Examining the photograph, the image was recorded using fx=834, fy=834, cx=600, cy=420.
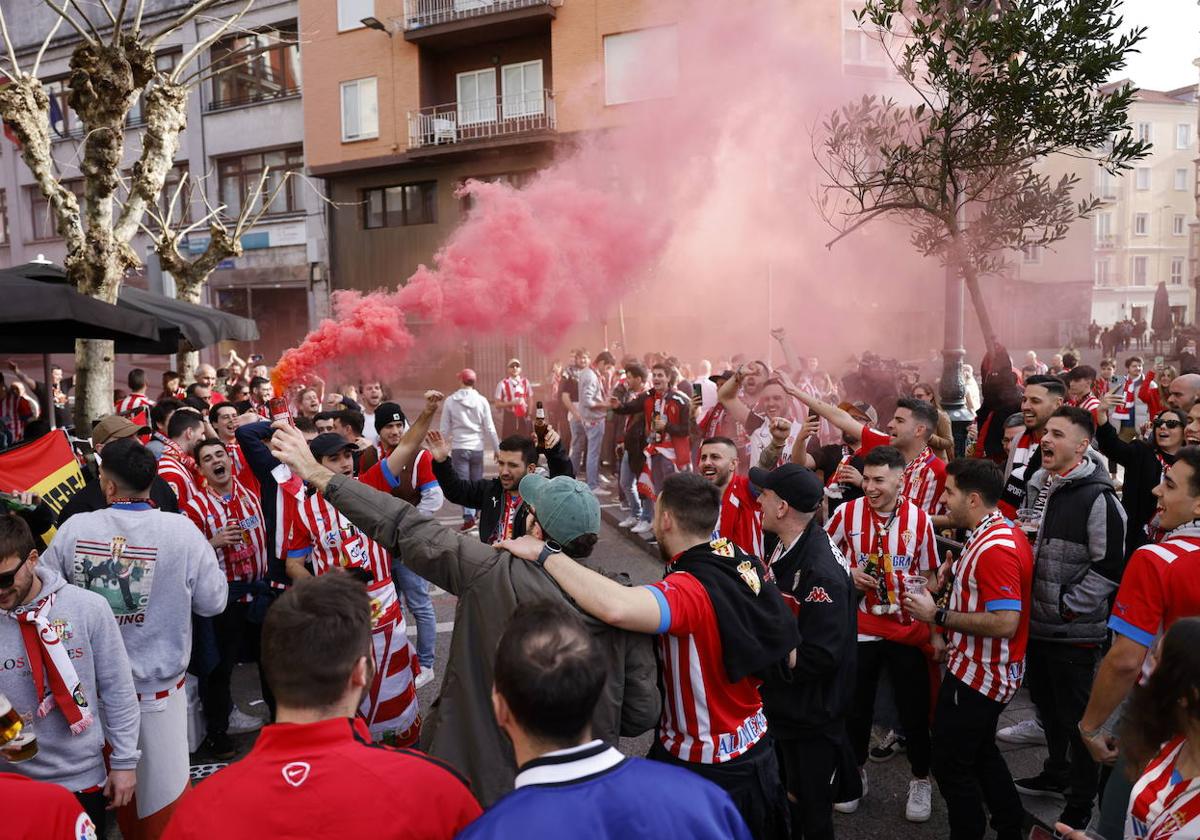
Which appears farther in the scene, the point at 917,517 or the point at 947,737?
the point at 917,517

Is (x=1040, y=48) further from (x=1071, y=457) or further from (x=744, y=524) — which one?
Answer: (x=744, y=524)

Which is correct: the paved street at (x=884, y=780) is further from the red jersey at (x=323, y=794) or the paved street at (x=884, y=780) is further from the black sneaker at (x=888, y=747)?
the red jersey at (x=323, y=794)

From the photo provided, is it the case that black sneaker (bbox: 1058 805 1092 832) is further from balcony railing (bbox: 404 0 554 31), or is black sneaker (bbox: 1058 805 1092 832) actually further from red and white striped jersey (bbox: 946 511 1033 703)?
balcony railing (bbox: 404 0 554 31)

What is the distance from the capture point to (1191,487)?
315 centimetres

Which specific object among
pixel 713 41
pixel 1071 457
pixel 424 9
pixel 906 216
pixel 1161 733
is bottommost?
pixel 1161 733

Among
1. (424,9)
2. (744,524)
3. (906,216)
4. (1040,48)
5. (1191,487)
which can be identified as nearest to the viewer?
(1191,487)

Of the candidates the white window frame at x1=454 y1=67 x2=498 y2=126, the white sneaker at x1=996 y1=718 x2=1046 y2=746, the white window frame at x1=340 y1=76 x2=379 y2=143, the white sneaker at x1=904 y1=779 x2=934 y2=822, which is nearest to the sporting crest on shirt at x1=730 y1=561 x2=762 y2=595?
the white sneaker at x1=904 y1=779 x2=934 y2=822

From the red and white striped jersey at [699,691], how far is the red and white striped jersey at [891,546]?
145 cm

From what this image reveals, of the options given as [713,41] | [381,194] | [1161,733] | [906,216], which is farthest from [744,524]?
[381,194]

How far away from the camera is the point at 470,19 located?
2181cm

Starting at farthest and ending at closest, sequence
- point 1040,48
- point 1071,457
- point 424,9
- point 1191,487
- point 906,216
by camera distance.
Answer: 1. point 424,9
2. point 906,216
3. point 1040,48
4. point 1071,457
5. point 1191,487

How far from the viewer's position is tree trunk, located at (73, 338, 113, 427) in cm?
873

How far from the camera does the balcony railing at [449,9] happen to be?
21703 millimetres

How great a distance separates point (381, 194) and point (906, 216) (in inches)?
726
